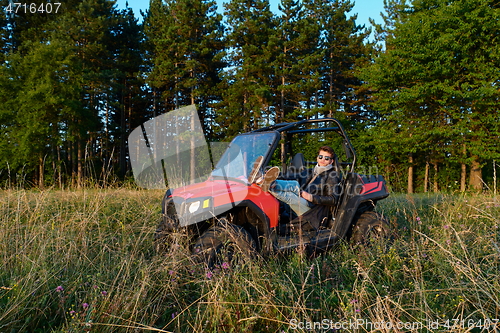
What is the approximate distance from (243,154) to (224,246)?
1.24m

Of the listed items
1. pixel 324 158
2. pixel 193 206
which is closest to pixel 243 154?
pixel 193 206

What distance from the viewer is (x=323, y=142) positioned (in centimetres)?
1712

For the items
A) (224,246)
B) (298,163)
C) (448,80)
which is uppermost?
(448,80)

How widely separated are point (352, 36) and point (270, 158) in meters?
26.1

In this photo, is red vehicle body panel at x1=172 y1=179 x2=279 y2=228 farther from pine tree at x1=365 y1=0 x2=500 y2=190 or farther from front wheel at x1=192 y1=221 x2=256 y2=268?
pine tree at x1=365 y1=0 x2=500 y2=190

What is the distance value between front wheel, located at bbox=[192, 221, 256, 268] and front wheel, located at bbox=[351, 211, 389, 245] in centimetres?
176

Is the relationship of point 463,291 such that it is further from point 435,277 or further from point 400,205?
point 400,205

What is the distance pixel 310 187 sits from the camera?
15.4 feet

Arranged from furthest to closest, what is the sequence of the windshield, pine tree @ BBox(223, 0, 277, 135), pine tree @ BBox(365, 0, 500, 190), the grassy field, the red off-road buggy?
pine tree @ BBox(223, 0, 277, 135) < pine tree @ BBox(365, 0, 500, 190) < the windshield < the red off-road buggy < the grassy field

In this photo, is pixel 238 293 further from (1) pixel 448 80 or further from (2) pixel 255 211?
(1) pixel 448 80

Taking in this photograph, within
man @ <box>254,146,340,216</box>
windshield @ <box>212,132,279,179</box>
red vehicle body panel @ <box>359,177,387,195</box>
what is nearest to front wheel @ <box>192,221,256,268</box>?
man @ <box>254,146,340,216</box>

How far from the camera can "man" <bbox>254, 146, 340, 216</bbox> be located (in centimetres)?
388

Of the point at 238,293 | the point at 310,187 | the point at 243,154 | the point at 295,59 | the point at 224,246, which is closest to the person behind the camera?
the point at 238,293

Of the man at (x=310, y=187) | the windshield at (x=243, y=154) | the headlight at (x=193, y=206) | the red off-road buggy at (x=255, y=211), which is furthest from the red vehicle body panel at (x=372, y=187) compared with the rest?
the headlight at (x=193, y=206)
